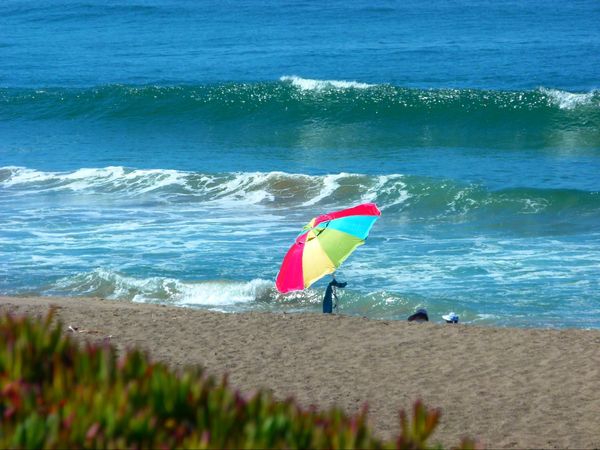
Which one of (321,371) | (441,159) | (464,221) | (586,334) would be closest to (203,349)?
(321,371)

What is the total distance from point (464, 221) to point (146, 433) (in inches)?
529

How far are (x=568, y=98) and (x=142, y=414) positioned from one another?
24.3 metres

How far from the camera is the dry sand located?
7711mm

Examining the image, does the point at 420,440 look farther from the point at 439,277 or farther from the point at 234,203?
the point at 234,203

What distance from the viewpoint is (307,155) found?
924 inches

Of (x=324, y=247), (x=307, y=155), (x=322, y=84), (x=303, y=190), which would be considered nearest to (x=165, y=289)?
(x=324, y=247)

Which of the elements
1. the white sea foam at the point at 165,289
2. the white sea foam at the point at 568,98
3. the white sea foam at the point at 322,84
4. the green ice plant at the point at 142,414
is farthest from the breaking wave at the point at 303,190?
the green ice plant at the point at 142,414

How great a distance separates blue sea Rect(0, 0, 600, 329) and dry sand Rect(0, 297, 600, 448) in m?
1.70

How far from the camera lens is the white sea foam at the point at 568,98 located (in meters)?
26.5

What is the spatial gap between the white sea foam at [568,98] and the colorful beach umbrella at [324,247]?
17444mm

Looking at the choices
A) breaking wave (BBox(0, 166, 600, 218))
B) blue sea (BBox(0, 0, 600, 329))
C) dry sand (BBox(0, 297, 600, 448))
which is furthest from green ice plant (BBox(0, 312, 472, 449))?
breaking wave (BBox(0, 166, 600, 218))

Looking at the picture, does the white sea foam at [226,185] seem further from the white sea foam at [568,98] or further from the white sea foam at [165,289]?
the white sea foam at [568,98]

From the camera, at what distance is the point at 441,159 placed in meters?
22.5

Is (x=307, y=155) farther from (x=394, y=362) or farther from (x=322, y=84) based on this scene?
(x=394, y=362)
